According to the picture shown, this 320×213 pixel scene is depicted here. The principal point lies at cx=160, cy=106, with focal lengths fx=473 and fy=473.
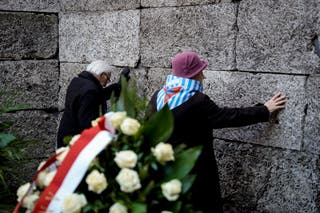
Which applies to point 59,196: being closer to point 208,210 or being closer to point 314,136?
point 208,210

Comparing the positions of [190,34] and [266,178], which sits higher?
[190,34]

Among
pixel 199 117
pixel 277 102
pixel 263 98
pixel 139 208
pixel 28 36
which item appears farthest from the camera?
pixel 28 36

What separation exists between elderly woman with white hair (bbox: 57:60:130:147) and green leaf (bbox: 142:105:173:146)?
1860 millimetres

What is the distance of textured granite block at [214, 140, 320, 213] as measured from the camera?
316 cm

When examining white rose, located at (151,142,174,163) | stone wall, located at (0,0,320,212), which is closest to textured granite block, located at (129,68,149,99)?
stone wall, located at (0,0,320,212)

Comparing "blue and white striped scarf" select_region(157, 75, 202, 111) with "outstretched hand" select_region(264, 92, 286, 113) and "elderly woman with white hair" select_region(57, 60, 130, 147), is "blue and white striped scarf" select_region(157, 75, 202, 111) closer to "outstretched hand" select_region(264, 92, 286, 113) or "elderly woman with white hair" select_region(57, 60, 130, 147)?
"outstretched hand" select_region(264, 92, 286, 113)

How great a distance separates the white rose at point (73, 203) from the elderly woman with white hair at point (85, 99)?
1985mm

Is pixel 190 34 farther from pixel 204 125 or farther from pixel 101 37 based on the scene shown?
pixel 101 37

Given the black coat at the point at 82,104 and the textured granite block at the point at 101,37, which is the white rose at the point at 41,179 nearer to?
the black coat at the point at 82,104

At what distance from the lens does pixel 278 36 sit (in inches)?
Answer: 129

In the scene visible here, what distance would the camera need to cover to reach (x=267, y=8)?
3336 mm

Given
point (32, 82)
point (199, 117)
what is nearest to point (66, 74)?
point (32, 82)

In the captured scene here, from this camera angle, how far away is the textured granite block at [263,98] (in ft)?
10.5

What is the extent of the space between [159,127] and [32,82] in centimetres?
382
